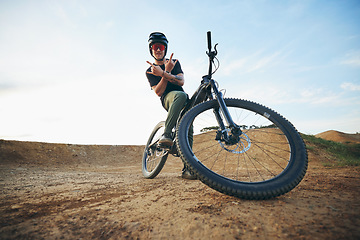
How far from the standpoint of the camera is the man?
2727 millimetres

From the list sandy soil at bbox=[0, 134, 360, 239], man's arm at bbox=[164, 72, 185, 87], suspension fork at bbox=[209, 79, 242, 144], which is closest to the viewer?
sandy soil at bbox=[0, 134, 360, 239]

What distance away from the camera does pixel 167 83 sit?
10.5ft

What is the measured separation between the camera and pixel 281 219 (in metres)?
1.15

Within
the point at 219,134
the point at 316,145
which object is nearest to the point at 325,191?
the point at 219,134

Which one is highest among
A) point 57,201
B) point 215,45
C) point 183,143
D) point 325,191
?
point 215,45

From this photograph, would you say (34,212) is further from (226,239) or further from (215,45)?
(215,45)

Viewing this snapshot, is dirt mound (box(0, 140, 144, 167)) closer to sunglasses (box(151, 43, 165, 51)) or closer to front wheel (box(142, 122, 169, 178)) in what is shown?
front wheel (box(142, 122, 169, 178))

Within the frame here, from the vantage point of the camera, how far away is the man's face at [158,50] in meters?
3.24

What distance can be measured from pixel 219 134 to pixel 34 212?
6.81 ft

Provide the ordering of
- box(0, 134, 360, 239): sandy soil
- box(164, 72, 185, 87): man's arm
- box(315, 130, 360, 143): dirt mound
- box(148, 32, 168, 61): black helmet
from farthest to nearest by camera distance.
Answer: box(315, 130, 360, 143): dirt mound, box(148, 32, 168, 61): black helmet, box(164, 72, 185, 87): man's arm, box(0, 134, 360, 239): sandy soil

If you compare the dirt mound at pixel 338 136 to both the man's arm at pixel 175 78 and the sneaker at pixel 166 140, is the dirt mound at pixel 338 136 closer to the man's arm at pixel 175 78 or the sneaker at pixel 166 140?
the man's arm at pixel 175 78

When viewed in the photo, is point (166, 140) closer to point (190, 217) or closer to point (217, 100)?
point (217, 100)

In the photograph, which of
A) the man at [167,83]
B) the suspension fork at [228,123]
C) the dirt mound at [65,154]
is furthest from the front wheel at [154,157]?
the dirt mound at [65,154]

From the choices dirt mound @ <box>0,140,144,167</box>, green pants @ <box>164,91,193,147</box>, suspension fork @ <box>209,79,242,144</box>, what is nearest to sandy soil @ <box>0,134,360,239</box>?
suspension fork @ <box>209,79,242,144</box>
